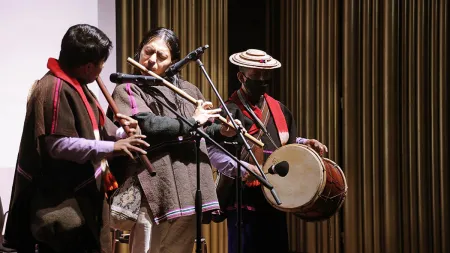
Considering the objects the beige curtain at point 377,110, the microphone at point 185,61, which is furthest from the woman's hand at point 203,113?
the beige curtain at point 377,110

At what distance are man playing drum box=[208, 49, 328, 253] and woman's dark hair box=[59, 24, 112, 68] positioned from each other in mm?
980

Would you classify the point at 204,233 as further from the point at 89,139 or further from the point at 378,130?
the point at 89,139

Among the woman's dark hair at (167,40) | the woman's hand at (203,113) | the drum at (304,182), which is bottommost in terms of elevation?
the drum at (304,182)

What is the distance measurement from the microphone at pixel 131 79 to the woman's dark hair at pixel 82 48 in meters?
0.12

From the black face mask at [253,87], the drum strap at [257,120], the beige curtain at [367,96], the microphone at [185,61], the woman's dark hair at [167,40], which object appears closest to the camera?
the microphone at [185,61]

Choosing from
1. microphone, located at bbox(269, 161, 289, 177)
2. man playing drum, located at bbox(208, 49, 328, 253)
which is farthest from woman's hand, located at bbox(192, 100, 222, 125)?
microphone, located at bbox(269, 161, 289, 177)

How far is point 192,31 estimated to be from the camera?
4.76m

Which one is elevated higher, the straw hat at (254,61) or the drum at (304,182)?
the straw hat at (254,61)

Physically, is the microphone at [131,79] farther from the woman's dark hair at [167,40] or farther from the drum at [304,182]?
the drum at [304,182]

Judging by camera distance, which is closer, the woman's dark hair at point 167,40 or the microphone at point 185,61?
the microphone at point 185,61

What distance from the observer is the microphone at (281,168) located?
3269mm

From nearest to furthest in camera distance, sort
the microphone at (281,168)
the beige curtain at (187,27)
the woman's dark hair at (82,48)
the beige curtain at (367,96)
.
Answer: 1. the woman's dark hair at (82,48)
2. the microphone at (281,168)
3. the beige curtain at (187,27)
4. the beige curtain at (367,96)

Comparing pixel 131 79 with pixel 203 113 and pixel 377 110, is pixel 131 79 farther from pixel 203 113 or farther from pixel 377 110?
pixel 377 110

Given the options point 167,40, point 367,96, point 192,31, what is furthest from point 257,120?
point 367,96
